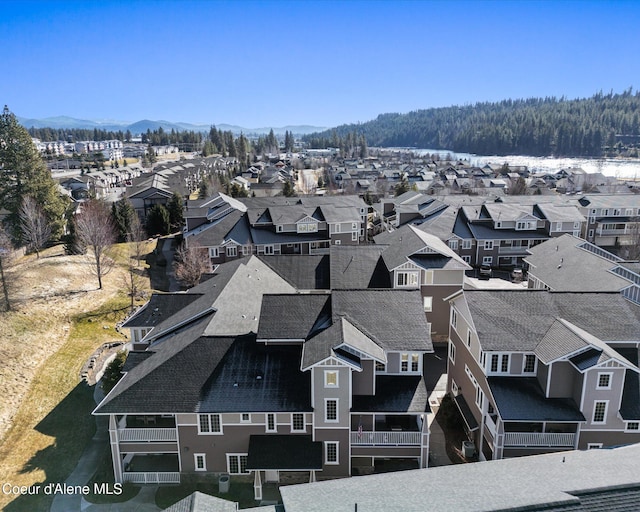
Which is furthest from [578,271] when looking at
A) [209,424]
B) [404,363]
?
[209,424]

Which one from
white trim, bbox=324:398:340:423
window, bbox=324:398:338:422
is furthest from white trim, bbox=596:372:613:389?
window, bbox=324:398:338:422

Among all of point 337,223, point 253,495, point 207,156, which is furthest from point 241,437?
point 207,156

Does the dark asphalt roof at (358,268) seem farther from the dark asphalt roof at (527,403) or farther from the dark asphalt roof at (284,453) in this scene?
→ the dark asphalt roof at (284,453)

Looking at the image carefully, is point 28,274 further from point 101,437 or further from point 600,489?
point 600,489

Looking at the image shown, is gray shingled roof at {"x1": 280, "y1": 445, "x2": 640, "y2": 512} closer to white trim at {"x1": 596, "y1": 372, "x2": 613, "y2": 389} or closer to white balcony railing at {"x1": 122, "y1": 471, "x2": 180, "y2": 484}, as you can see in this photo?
white trim at {"x1": 596, "y1": 372, "x2": 613, "y2": 389}

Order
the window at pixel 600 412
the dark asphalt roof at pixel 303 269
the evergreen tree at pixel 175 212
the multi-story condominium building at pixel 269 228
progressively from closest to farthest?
1. the window at pixel 600 412
2. the dark asphalt roof at pixel 303 269
3. the multi-story condominium building at pixel 269 228
4. the evergreen tree at pixel 175 212

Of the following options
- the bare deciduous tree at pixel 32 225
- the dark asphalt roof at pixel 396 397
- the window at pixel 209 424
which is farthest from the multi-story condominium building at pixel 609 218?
the bare deciduous tree at pixel 32 225

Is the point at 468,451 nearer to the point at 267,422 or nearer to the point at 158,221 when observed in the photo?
the point at 267,422
